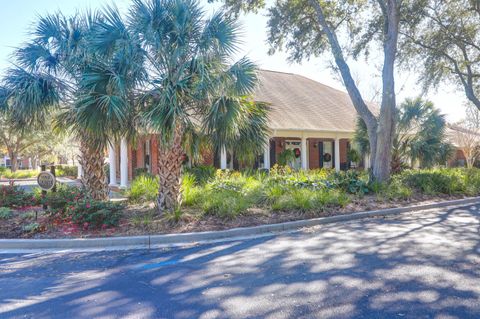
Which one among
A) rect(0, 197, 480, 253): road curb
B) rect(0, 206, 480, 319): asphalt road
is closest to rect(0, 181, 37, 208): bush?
rect(0, 197, 480, 253): road curb

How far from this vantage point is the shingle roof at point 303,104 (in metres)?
18.9

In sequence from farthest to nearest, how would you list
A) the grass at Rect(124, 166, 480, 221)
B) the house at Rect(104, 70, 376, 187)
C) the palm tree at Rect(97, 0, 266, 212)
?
the house at Rect(104, 70, 376, 187)
the grass at Rect(124, 166, 480, 221)
the palm tree at Rect(97, 0, 266, 212)

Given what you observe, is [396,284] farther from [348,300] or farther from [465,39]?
[465,39]

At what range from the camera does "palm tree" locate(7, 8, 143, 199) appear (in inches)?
303

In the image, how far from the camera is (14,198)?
10.5 metres

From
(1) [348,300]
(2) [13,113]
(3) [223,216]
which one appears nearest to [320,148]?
(3) [223,216]

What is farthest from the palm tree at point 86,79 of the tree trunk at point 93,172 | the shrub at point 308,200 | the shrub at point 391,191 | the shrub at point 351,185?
the shrub at point 391,191

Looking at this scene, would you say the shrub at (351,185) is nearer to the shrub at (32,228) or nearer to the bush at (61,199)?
the bush at (61,199)

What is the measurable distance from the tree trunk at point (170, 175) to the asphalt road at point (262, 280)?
2.40 metres

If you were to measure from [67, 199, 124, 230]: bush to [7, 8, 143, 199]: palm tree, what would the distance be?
5.16ft

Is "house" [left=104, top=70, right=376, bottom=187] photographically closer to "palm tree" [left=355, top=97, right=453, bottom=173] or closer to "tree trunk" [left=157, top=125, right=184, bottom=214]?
"palm tree" [left=355, top=97, right=453, bottom=173]

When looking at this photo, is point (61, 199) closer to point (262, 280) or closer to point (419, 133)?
point (262, 280)

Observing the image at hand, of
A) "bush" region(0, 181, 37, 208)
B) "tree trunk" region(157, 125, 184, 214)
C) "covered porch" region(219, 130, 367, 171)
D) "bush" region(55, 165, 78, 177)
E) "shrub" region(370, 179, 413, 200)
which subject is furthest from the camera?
"bush" region(55, 165, 78, 177)

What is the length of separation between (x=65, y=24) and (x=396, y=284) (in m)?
9.32
